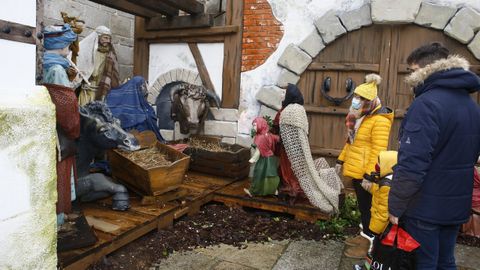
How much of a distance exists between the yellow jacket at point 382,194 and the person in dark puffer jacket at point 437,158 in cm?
17

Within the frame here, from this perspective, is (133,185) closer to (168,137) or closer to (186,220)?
(186,220)

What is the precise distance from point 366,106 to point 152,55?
486 cm

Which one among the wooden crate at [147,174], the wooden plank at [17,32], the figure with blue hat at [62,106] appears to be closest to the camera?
the wooden plank at [17,32]

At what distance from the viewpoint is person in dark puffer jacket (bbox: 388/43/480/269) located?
2161mm

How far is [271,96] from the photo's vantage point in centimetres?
595

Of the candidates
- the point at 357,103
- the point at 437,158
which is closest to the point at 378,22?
the point at 357,103

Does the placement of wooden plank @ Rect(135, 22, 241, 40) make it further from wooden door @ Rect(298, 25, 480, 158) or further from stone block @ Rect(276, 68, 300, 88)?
wooden door @ Rect(298, 25, 480, 158)

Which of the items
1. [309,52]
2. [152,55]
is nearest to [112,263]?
[309,52]

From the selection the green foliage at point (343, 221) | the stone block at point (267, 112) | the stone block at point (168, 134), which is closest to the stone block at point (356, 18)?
the stone block at point (267, 112)

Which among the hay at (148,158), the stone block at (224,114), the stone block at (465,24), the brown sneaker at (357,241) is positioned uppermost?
the stone block at (465,24)

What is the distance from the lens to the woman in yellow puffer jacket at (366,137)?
11.2ft

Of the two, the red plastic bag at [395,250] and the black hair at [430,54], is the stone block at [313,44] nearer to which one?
the black hair at [430,54]

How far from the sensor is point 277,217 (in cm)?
479

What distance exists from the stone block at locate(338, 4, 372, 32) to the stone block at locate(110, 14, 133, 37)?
4456 mm
